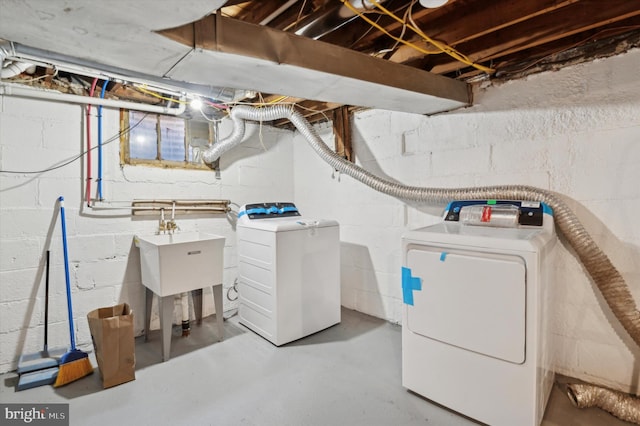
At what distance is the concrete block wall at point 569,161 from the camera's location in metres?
1.79

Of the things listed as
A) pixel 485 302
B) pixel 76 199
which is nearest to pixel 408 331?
pixel 485 302

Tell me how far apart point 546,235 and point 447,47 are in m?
1.16

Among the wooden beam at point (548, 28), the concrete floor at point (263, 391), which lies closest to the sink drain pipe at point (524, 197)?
the concrete floor at point (263, 391)

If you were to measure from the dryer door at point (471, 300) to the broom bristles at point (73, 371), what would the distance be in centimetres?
214

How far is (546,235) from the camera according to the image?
1.68 m

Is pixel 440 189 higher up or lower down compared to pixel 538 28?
lower down

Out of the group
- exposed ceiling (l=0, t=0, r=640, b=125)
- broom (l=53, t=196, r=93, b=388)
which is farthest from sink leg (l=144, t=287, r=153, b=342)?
exposed ceiling (l=0, t=0, r=640, b=125)

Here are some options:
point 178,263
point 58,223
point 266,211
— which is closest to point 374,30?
point 266,211

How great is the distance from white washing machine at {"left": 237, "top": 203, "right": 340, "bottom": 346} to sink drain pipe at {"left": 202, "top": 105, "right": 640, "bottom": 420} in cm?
62

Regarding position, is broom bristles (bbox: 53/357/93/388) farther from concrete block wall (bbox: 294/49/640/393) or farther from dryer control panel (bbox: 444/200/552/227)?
dryer control panel (bbox: 444/200/552/227)

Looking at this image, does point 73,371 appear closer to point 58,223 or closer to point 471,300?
point 58,223

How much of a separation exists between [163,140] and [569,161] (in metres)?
3.12

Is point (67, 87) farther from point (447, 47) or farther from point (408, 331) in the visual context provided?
point (408, 331)

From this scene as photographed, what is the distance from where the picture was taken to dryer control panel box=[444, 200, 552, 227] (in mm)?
1833
